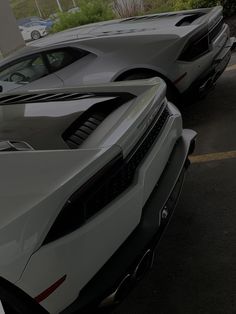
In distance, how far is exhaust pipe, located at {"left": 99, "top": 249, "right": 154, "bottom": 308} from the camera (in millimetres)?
2141

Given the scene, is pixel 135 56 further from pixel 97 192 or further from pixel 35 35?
pixel 35 35

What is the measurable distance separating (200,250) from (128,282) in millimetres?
1052

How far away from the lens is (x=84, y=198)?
209 cm

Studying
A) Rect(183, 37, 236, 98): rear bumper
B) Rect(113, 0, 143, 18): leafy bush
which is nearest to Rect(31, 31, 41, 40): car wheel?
Rect(113, 0, 143, 18): leafy bush

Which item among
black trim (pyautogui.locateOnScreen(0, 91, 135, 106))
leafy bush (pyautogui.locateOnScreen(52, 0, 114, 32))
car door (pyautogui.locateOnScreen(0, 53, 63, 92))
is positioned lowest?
leafy bush (pyautogui.locateOnScreen(52, 0, 114, 32))

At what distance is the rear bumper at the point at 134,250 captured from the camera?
2086 millimetres

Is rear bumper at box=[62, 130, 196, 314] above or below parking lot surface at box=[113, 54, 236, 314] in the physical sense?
above

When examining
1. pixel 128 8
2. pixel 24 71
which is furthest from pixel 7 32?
pixel 24 71

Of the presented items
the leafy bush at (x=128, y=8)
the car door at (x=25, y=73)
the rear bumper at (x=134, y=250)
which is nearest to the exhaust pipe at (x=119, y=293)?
the rear bumper at (x=134, y=250)

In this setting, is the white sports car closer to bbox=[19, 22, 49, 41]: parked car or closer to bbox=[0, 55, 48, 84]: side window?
bbox=[0, 55, 48, 84]: side window

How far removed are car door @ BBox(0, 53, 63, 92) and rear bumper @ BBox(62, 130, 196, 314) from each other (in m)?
3.04

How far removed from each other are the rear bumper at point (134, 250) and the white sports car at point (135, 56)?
8.05 ft

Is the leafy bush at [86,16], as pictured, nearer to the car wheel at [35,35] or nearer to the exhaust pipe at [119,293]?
the exhaust pipe at [119,293]

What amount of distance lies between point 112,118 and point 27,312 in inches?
49.4
